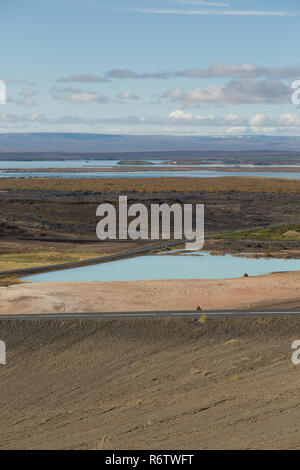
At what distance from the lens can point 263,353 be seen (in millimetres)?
40750

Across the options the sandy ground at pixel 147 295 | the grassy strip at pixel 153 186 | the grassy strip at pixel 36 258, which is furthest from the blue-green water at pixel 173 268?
the grassy strip at pixel 153 186

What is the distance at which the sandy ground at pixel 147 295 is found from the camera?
5066 cm

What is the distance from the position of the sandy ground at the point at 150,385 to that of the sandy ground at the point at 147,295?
5984 millimetres

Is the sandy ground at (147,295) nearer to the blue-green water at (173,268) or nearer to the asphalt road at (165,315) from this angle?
the asphalt road at (165,315)

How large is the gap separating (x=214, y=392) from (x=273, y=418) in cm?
537

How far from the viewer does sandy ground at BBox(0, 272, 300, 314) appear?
50.7m

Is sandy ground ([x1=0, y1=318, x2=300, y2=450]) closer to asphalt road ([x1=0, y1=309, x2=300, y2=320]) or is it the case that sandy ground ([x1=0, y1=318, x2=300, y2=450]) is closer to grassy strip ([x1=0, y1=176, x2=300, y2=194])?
asphalt road ([x1=0, y1=309, x2=300, y2=320])

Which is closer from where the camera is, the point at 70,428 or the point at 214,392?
the point at 70,428

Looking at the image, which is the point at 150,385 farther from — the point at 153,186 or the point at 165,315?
the point at 153,186

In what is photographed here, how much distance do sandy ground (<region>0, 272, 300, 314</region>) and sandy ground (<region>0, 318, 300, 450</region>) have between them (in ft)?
19.6

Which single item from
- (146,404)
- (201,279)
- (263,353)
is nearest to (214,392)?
(146,404)

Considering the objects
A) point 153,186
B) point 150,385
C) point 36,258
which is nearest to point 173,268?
point 36,258
